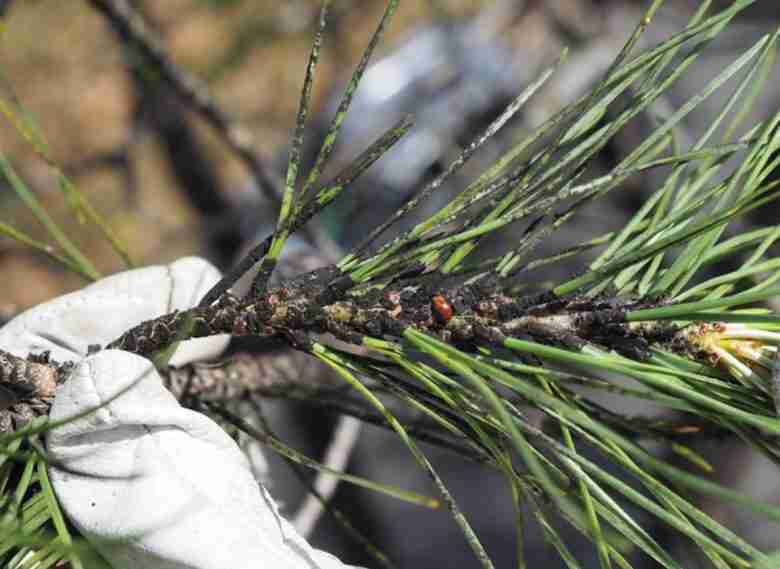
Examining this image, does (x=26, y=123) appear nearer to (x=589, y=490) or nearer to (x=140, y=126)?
(x=589, y=490)

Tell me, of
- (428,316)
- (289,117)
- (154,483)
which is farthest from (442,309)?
(289,117)

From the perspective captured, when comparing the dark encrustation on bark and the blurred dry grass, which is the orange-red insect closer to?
the dark encrustation on bark

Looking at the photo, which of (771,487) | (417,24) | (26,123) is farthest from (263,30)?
(26,123)

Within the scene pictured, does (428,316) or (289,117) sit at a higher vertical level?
(289,117)

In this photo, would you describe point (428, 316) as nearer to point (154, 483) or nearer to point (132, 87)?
point (154, 483)

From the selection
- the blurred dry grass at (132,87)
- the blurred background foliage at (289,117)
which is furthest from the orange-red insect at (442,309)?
the blurred dry grass at (132,87)
